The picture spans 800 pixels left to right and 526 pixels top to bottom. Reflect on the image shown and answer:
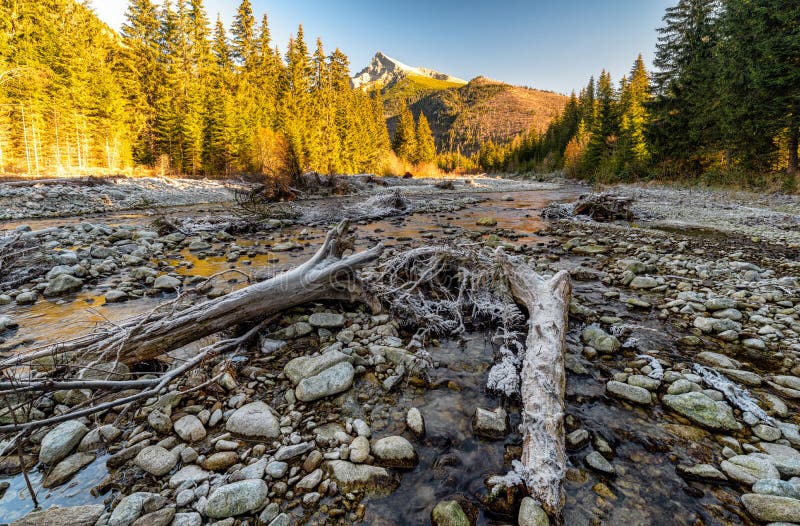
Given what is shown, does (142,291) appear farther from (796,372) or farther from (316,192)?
(316,192)

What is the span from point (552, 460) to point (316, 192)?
906 inches

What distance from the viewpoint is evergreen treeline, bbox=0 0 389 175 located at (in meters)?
24.0

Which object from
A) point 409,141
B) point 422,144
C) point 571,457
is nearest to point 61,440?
point 571,457

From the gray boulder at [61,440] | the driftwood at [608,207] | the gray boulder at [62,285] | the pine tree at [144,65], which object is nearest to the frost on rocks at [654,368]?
the gray boulder at [61,440]

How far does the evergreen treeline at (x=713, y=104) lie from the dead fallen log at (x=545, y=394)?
22.5 meters

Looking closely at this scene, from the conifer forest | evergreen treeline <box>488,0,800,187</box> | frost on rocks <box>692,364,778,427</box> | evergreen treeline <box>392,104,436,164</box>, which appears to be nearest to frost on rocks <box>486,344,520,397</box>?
the conifer forest

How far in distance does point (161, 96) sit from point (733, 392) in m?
41.4

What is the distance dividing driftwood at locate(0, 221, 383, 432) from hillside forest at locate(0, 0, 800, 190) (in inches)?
725

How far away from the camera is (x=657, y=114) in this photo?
88.3 feet

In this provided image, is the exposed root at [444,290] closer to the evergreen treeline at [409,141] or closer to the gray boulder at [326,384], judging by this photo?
the gray boulder at [326,384]

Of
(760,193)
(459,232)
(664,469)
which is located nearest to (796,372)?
(664,469)

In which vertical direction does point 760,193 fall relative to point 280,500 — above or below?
above

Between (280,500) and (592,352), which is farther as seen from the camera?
(592,352)

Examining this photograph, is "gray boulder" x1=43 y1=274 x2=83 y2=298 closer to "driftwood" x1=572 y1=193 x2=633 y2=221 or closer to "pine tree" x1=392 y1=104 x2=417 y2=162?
"driftwood" x1=572 y1=193 x2=633 y2=221
